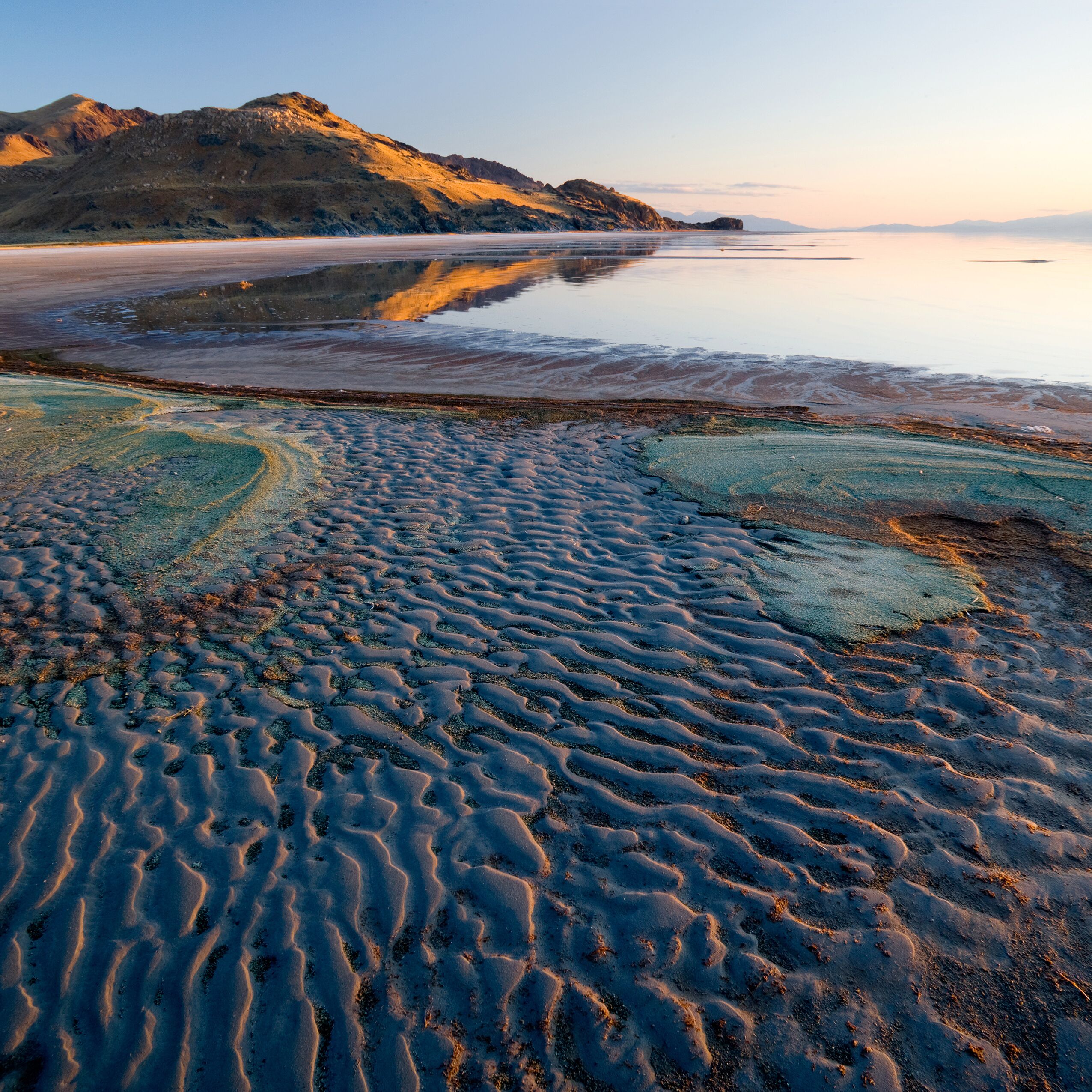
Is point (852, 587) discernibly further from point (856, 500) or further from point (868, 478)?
point (868, 478)

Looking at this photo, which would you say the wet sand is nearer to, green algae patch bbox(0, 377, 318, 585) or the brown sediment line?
the brown sediment line

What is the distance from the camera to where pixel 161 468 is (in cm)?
918

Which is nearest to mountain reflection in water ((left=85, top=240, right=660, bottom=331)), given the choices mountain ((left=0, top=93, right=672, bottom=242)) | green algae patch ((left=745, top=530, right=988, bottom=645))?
green algae patch ((left=745, top=530, right=988, bottom=645))

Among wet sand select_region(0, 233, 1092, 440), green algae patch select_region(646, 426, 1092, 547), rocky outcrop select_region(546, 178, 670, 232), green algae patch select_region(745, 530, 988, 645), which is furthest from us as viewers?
rocky outcrop select_region(546, 178, 670, 232)

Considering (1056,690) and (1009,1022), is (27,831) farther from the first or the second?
(1056,690)

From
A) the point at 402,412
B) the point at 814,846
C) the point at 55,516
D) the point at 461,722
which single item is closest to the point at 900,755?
the point at 814,846

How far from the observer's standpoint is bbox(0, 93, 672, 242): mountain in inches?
4279

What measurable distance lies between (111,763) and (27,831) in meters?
0.57

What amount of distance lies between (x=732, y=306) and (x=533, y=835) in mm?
27730

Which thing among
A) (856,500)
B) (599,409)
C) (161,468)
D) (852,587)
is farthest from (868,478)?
(161,468)

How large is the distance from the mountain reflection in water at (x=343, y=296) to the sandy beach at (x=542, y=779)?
16.8m

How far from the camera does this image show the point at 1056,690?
189 inches

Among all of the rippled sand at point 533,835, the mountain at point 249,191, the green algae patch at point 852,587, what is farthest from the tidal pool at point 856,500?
the mountain at point 249,191

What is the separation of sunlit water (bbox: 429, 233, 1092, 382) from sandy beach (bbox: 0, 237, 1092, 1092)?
37.1ft
